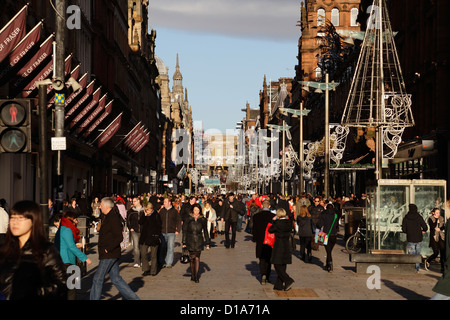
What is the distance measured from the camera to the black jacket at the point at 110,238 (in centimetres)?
1229

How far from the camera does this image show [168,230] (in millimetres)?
20281

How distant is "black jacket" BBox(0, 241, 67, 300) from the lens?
6.00 m

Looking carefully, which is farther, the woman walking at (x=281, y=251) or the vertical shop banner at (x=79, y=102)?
the vertical shop banner at (x=79, y=102)

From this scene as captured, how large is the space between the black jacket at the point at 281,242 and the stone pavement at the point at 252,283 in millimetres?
631

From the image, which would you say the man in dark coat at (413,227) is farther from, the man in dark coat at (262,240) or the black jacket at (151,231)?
the black jacket at (151,231)

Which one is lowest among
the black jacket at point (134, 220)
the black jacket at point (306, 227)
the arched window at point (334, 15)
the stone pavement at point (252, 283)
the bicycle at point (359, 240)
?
the stone pavement at point (252, 283)

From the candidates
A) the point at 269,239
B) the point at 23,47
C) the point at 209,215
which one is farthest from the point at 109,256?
the point at 209,215

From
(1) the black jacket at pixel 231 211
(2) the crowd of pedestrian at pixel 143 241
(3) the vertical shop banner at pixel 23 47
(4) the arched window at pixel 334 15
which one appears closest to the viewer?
(2) the crowd of pedestrian at pixel 143 241

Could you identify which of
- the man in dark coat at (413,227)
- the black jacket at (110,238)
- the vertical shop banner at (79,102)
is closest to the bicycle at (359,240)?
→ the man in dark coat at (413,227)
